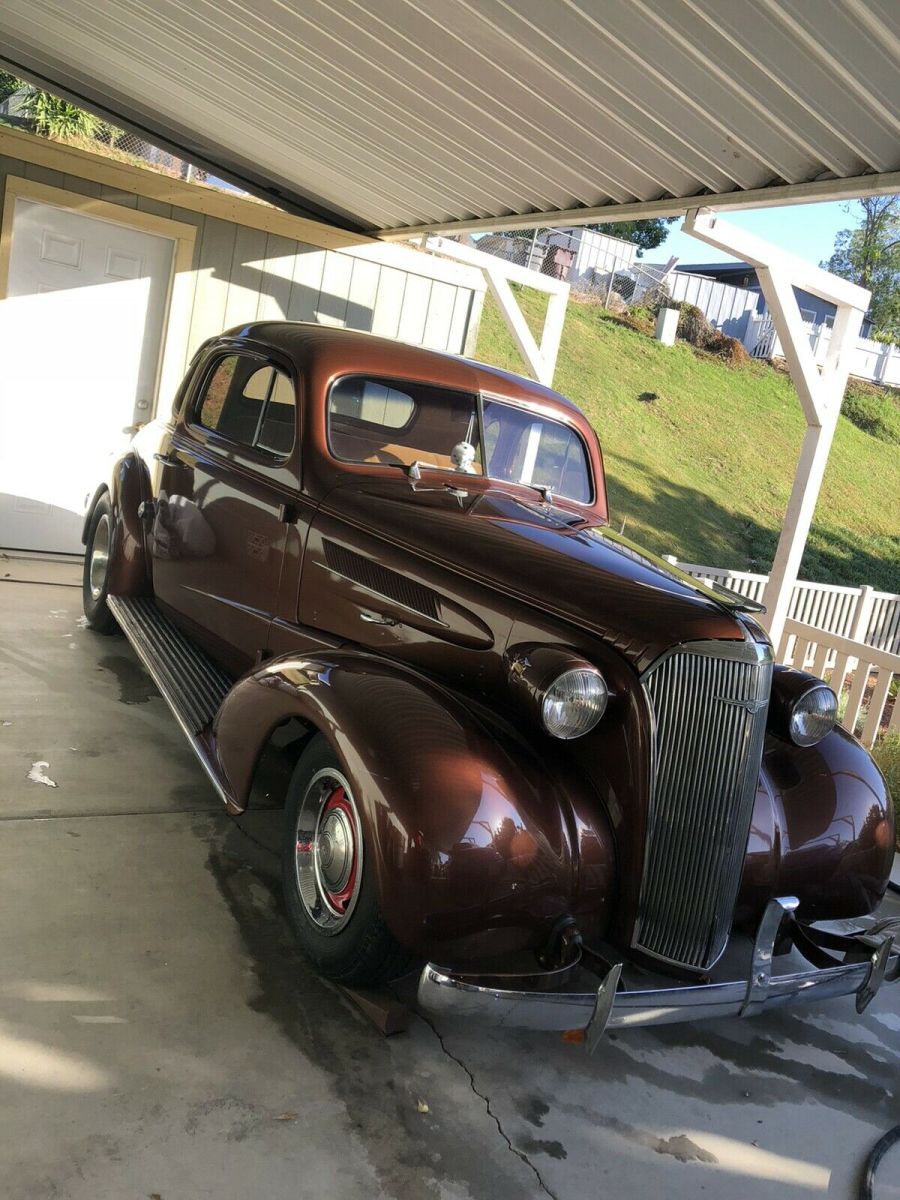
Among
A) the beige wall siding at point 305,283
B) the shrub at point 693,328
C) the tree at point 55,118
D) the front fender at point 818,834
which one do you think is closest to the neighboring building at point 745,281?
the shrub at point 693,328

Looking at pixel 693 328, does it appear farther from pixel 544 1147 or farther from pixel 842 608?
pixel 544 1147

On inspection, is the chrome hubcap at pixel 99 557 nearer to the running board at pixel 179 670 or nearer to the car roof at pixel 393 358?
the running board at pixel 179 670

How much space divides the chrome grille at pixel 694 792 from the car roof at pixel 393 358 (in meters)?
1.90

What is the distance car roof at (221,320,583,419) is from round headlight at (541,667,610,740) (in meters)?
1.85

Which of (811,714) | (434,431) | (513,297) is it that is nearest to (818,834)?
(811,714)

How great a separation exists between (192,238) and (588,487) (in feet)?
15.1

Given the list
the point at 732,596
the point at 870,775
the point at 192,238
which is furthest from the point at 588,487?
the point at 192,238

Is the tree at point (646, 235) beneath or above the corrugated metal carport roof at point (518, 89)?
above

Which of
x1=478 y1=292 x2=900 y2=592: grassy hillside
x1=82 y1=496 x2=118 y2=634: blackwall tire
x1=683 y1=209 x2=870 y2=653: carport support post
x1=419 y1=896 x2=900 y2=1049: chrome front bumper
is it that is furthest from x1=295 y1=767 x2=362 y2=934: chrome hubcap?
x1=478 y1=292 x2=900 y2=592: grassy hillside

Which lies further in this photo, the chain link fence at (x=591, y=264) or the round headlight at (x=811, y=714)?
the chain link fence at (x=591, y=264)

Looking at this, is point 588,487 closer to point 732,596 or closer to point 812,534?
point 732,596

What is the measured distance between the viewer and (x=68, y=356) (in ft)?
23.5

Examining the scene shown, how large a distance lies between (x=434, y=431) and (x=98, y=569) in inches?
104

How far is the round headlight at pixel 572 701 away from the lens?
246 cm
